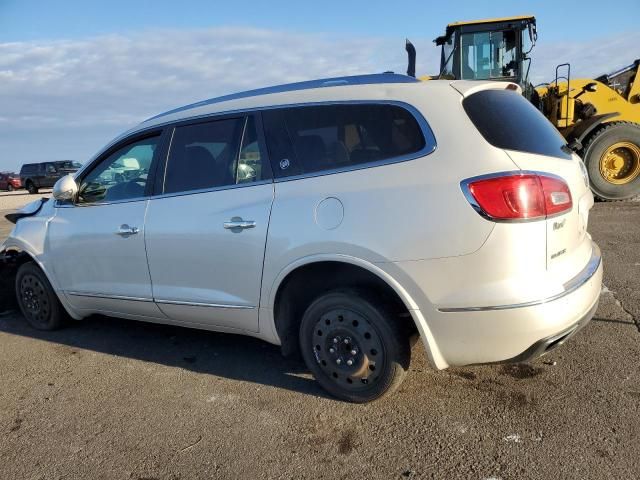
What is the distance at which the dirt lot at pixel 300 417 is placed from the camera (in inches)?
101

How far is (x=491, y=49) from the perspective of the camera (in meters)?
9.90

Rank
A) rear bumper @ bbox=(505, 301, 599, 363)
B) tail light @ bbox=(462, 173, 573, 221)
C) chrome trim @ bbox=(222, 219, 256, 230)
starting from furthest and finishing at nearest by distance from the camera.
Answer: chrome trim @ bbox=(222, 219, 256, 230), rear bumper @ bbox=(505, 301, 599, 363), tail light @ bbox=(462, 173, 573, 221)

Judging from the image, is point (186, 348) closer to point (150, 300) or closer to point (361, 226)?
point (150, 300)

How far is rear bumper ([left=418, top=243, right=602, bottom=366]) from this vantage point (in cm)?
255

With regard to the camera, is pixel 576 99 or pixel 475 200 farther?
Answer: pixel 576 99

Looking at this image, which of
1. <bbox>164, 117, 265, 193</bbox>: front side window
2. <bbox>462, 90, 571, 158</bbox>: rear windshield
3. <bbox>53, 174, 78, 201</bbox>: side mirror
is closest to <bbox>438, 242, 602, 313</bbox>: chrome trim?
<bbox>462, 90, 571, 158</bbox>: rear windshield

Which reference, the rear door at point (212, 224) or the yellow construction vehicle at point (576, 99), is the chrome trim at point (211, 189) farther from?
the yellow construction vehicle at point (576, 99)

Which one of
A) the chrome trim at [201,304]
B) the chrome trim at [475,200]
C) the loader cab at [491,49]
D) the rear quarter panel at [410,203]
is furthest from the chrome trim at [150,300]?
the loader cab at [491,49]

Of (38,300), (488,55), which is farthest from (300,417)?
(488,55)

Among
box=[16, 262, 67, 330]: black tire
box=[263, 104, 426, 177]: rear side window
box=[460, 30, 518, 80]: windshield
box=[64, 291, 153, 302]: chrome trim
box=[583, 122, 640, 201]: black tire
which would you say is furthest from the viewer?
box=[460, 30, 518, 80]: windshield

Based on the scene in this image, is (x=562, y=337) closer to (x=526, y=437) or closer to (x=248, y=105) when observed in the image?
(x=526, y=437)

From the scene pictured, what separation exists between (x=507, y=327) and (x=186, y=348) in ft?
8.52

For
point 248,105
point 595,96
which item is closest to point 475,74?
point 595,96

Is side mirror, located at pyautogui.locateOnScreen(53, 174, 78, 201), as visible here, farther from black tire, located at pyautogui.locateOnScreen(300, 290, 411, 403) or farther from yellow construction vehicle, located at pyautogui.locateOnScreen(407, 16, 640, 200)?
yellow construction vehicle, located at pyautogui.locateOnScreen(407, 16, 640, 200)
